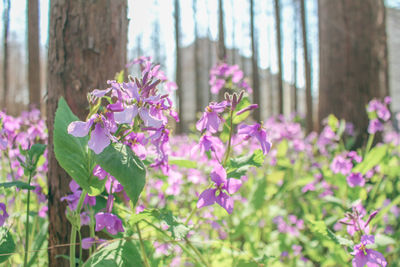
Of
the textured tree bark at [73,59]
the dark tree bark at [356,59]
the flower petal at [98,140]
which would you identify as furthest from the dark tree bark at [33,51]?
the dark tree bark at [356,59]

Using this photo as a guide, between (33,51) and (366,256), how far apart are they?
393cm

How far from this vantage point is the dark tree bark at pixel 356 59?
12.6 feet

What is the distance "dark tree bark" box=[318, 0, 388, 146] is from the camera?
151 inches

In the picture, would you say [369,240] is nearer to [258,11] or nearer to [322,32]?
[322,32]

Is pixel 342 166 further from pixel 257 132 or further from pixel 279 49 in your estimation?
pixel 279 49

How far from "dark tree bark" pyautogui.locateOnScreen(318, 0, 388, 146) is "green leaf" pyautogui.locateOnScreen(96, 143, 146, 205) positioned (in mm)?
3455

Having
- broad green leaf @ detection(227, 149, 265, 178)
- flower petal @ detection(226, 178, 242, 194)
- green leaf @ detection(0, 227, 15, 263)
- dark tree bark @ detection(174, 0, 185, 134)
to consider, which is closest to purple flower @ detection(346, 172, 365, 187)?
broad green leaf @ detection(227, 149, 265, 178)

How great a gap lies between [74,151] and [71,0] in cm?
94

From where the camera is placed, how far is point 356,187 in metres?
1.84

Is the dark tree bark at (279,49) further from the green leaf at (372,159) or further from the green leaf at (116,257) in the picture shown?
the green leaf at (116,257)

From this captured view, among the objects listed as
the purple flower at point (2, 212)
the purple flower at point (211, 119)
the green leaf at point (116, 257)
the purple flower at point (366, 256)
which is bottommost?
the purple flower at point (366, 256)

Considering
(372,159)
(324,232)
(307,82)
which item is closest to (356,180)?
(372,159)

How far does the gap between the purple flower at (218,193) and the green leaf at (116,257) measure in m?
0.28

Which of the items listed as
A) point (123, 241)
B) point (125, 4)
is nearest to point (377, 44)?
point (125, 4)
